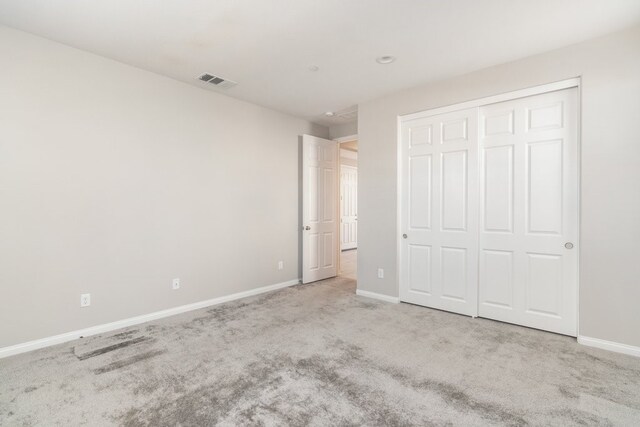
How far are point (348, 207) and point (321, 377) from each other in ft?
22.9

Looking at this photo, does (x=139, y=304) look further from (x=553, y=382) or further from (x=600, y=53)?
(x=600, y=53)

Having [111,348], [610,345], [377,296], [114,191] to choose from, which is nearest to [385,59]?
[377,296]

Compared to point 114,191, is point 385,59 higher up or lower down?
higher up

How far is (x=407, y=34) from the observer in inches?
106

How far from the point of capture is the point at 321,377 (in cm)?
227

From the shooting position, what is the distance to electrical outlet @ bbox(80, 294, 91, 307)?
3002 mm

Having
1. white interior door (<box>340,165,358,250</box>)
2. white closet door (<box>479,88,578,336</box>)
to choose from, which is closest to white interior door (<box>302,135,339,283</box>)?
white closet door (<box>479,88,578,336</box>)

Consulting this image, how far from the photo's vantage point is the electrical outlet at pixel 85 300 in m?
3.00

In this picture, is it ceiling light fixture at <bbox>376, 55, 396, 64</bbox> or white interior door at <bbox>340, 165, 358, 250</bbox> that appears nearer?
ceiling light fixture at <bbox>376, 55, 396, 64</bbox>

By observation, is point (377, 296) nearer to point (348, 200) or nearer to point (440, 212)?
point (440, 212)

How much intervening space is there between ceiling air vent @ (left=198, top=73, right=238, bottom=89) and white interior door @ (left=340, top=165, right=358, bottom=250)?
528 cm

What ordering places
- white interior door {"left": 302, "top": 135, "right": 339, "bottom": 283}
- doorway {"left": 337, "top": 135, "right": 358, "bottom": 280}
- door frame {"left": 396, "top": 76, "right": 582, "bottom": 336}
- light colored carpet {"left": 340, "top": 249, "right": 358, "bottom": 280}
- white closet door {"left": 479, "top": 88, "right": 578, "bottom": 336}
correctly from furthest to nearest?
1. doorway {"left": 337, "top": 135, "right": 358, "bottom": 280}
2. light colored carpet {"left": 340, "top": 249, "right": 358, "bottom": 280}
3. white interior door {"left": 302, "top": 135, "right": 339, "bottom": 283}
4. white closet door {"left": 479, "top": 88, "right": 578, "bottom": 336}
5. door frame {"left": 396, "top": 76, "right": 582, "bottom": 336}

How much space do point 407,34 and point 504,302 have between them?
2.80 meters

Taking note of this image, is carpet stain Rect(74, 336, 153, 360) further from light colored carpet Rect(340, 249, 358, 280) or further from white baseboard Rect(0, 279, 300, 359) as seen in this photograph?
light colored carpet Rect(340, 249, 358, 280)
